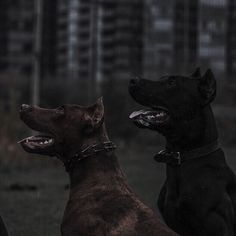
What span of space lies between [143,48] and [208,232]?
836 inches

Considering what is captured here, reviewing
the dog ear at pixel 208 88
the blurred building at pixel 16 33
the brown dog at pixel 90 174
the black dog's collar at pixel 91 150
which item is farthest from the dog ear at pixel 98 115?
the blurred building at pixel 16 33

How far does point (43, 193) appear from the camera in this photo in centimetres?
1122

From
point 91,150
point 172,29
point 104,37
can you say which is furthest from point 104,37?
point 91,150

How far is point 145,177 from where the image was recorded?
13039 mm

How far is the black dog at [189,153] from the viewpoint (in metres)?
5.48

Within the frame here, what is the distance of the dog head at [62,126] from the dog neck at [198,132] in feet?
2.56

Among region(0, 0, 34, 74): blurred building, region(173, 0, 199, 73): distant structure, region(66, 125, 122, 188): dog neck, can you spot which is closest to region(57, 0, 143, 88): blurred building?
region(173, 0, 199, 73): distant structure

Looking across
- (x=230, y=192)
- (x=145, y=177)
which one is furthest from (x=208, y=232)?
(x=145, y=177)

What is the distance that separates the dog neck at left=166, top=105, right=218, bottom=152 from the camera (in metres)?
5.74

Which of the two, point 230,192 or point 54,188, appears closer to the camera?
point 230,192

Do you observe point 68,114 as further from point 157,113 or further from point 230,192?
point 230,192

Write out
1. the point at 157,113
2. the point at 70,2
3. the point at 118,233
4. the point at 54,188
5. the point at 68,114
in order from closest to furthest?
the point at 118,233, the point at 68,114, the point at 157,113, the point at 54,188, the point at 70,2

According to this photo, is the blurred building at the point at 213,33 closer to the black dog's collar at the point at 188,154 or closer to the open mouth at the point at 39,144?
the black dog's collar at the point at 188,154

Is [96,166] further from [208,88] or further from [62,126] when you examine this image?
[208,88]
